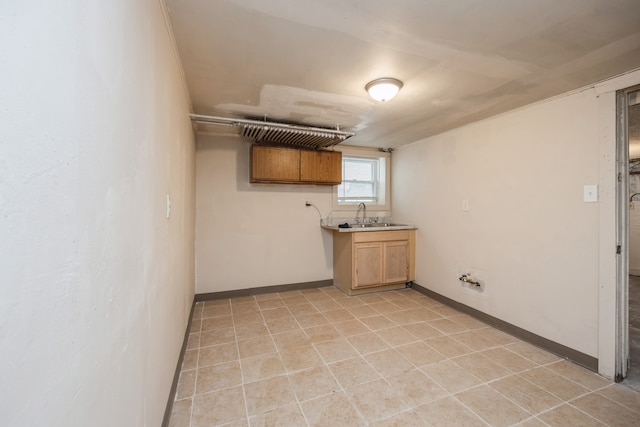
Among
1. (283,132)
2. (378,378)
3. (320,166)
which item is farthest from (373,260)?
(283,132)

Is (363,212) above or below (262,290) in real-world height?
above

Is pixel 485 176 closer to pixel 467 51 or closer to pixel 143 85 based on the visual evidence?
pixel 467 51

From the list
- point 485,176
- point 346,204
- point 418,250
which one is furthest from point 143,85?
point 418,250

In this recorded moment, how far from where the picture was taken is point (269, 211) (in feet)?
12.9

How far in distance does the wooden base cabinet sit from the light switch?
2127 mm

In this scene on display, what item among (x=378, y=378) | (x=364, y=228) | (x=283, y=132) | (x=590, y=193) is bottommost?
(x=378, y=378)

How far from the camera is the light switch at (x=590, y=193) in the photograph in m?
2.11

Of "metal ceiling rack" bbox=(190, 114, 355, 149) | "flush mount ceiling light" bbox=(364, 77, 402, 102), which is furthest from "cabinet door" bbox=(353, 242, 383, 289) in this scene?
"flush mount ceiling light" bbox=(364, 77, 402, 102)

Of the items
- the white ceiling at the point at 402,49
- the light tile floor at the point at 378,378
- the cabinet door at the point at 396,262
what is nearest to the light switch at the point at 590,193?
the white ceiling at the point at 402,49

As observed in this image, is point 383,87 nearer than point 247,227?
Yes

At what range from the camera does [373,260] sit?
3.88 m

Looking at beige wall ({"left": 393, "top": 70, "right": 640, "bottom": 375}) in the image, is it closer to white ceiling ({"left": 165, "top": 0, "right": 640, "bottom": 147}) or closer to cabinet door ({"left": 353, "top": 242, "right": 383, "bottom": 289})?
white ceiling ({"left": 165, "top": 0, "right": 640, "bottom": 147})

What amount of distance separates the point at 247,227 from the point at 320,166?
1382mm

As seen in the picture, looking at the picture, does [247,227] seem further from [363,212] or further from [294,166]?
[363,212]
